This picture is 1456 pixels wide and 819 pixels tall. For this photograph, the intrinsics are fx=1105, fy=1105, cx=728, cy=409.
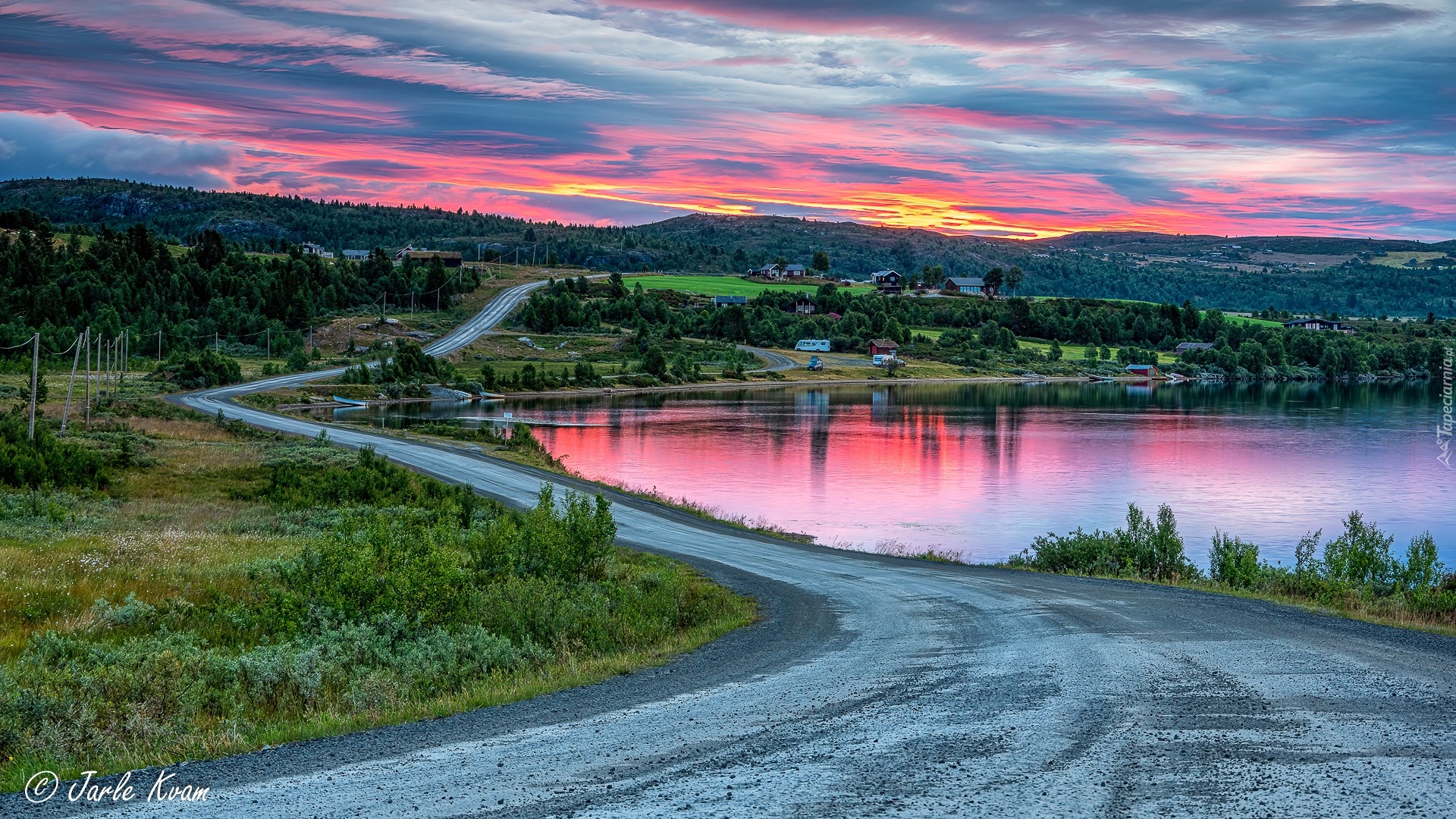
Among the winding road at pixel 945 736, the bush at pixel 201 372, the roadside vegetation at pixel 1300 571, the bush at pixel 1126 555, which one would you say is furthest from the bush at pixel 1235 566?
the bush at pixel 201 372

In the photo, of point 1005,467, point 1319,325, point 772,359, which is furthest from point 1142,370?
point 1005,467

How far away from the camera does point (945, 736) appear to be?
10336 mm

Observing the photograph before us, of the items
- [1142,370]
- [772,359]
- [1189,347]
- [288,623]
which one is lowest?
[1142,370]

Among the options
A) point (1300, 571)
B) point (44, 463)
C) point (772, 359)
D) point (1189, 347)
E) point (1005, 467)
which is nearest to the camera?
point (1300, 571)

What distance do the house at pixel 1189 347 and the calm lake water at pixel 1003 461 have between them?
52.1 m

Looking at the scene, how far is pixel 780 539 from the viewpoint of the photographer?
101 ft

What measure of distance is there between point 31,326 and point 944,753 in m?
117

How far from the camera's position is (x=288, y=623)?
580 inches

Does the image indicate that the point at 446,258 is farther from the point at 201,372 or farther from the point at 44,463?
the point at 44,463

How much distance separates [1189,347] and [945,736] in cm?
16543

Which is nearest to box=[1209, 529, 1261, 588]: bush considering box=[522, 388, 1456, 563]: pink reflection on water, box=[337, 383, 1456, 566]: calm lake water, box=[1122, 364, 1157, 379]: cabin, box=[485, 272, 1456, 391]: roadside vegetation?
box=[522, 388, 1456, 563]: pink reflection on water

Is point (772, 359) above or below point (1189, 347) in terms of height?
below

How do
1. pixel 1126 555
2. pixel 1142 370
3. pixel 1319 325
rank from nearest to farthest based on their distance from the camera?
pixel 1126 555 < pixel 1142 370 < pixel 1319 325

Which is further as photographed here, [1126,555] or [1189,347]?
[1189,347]
